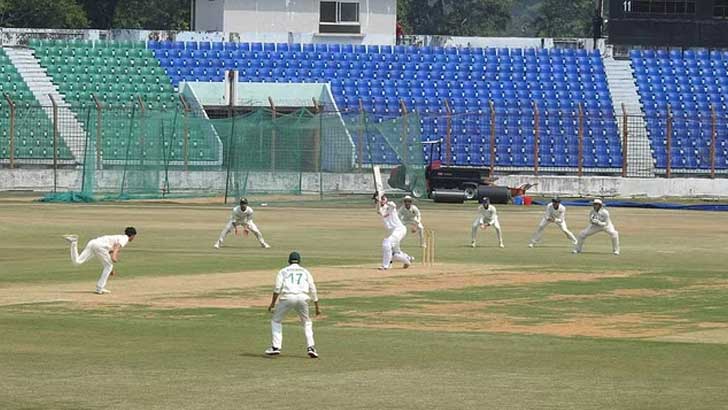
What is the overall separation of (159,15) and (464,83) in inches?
1686

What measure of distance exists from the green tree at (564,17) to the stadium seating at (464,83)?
75498 millimetres

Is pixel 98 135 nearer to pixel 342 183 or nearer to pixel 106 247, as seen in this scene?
pixel 342 183

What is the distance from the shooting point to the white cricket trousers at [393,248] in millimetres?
41281

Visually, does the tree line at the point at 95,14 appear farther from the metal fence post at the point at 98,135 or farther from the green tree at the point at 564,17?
the green tree at the point at 564,17

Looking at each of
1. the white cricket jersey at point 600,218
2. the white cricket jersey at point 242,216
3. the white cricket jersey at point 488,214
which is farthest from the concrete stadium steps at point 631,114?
the white cricket jersey at point 242,216

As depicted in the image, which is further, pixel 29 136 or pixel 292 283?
pixel 29 136

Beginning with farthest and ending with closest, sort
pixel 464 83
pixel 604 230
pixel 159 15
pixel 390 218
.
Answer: pixel 159 15
pixel 464 83
pixel 604 230
pixel 390 218

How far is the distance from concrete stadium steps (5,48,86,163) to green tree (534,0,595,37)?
86.7 meters

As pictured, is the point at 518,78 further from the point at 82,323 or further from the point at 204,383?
the point at 204,383

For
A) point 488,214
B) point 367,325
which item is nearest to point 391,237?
point 488,214

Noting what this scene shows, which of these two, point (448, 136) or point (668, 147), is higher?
point (448, 136)

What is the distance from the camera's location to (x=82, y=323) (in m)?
29.7

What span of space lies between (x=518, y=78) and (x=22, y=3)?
3809cm

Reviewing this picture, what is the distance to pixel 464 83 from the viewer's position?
3302 inches
